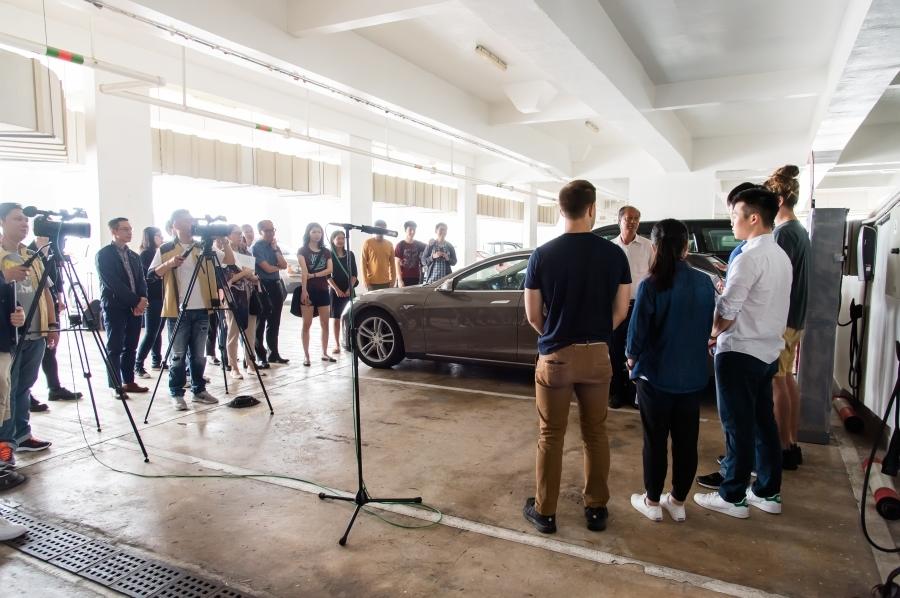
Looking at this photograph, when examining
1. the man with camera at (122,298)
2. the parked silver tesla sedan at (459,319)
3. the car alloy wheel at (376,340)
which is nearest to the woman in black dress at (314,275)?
the parked silver tesla sedan at (459,319)

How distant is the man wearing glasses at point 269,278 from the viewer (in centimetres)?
614

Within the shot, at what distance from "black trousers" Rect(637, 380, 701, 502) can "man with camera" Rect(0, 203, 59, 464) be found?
11.0 ft

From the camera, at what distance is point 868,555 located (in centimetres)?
249

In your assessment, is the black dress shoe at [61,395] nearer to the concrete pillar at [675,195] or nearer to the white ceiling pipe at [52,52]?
the white ceiling pipe at [52,52]

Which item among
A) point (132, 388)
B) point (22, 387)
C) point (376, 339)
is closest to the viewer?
point (22, 387)

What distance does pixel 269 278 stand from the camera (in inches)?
245

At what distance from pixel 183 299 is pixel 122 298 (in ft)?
2.38

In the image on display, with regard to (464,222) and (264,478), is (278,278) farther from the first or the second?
→ (464,222)

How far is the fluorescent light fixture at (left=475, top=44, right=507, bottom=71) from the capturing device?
8141 mm

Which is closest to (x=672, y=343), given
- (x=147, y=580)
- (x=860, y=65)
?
(x=147, y=580)

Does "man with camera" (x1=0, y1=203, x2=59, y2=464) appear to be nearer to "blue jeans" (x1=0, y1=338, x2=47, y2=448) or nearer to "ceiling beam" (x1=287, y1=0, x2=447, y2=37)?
"blue jeans" (x1=0, y1=338, x2=47, y2=448)

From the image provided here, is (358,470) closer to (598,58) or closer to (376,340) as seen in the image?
(376,340)

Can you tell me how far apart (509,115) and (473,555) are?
10289 millimetres

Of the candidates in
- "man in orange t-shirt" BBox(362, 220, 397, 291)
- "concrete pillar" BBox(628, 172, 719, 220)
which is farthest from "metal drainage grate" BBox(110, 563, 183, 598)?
"concrete pillar" BBox(628, 172, 719, 220)
